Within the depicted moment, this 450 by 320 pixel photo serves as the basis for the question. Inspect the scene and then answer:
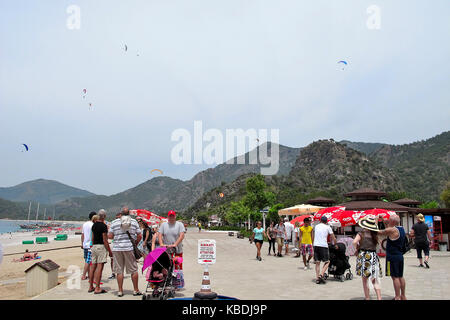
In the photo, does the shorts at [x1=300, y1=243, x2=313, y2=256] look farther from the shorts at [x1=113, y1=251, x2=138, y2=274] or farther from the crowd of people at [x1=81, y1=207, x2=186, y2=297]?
the shorts at [x1=113, y1=251, x2=138, y2=274]

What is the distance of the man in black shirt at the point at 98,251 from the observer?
705 centimetres

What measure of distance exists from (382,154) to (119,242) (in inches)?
6056

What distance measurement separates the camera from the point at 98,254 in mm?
7102

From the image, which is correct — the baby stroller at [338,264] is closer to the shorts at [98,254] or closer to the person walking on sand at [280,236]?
the shorts at [98,254]

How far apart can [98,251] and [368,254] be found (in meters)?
5.51

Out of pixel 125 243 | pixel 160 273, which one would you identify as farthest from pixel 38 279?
pixel 160 273

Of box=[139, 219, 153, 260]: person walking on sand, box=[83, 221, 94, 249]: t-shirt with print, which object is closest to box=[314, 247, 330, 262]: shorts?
box=[139, 219, 153, 260]: person walking on sand

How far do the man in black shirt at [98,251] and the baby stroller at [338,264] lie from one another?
18.6 feet

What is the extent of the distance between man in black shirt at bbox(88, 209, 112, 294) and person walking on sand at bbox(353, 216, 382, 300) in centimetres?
507

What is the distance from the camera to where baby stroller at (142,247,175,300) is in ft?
20.6

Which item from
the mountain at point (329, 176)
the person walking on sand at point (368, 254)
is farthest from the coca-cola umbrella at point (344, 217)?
the mountain at point (329, 176)

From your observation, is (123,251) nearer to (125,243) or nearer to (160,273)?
(125,243)

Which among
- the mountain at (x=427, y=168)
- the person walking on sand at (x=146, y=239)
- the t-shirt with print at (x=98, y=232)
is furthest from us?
the mountain at (x=427, y=168)
